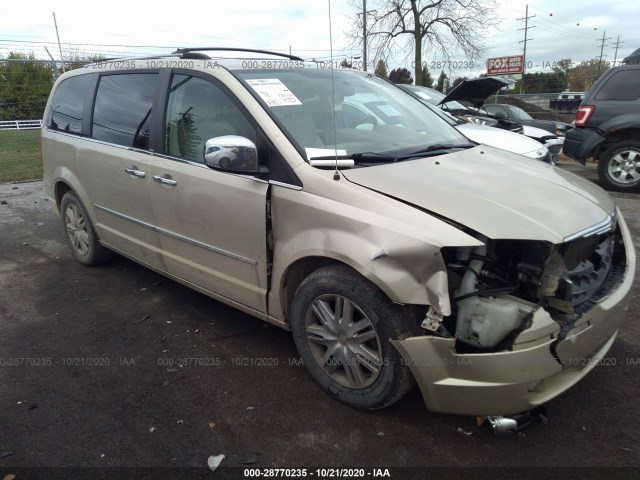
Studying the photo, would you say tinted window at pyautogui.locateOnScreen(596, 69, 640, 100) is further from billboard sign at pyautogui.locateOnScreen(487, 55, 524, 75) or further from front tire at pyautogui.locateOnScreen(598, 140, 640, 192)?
billboard sign at pyautogui.locateOnScreen(487, 55, 524, 75)

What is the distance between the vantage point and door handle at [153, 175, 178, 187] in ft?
10.5

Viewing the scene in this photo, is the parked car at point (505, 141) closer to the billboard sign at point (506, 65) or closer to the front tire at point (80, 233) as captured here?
the front tire at point (80, 233)

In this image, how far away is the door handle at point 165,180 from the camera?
3205 mm

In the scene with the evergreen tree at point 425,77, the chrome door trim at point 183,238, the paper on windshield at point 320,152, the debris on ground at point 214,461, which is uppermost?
the evergreen tree at point 425,77

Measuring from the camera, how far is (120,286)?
4379 millimetres

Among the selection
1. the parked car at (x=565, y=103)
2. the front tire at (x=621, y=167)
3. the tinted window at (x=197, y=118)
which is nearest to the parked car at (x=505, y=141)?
the front tire at (x=621, y=167)

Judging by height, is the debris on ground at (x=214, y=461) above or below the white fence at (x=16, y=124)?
below

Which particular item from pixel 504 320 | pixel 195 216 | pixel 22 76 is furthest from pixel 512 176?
pixel 22 76

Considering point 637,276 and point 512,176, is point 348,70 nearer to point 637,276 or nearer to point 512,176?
point 512,176

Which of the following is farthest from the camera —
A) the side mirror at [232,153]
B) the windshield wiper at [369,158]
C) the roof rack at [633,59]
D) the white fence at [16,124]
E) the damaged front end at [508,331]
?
the white fence at [16,124]

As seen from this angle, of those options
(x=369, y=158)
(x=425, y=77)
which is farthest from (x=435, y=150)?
(x=425, y=77)

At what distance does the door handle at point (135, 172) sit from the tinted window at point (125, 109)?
0.17m

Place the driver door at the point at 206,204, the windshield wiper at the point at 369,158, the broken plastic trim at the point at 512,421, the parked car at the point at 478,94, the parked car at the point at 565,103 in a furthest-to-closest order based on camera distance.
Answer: the parked car at the point at 565,103, the parked car at the point at 478,94, the driver door at the point at 206,204, the windshield wiper at the point at 369,158, the broken plastic trim at the point at 512,421

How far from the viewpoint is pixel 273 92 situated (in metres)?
2.95
